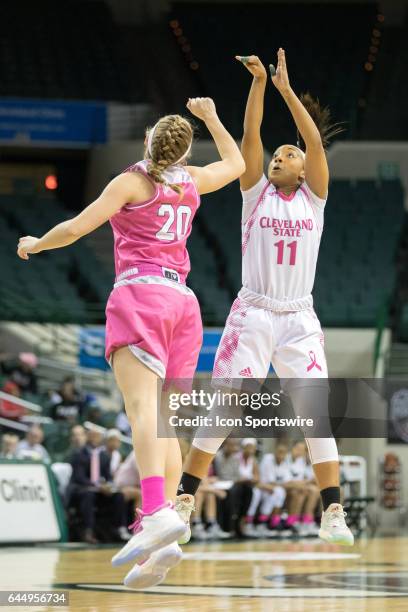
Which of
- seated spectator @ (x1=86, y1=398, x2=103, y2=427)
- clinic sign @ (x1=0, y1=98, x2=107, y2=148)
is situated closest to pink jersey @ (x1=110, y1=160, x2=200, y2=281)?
seated spectator @ (x1=86, y1=398, x2=103, y2=427)

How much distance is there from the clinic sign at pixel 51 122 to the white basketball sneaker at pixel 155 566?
850 inches

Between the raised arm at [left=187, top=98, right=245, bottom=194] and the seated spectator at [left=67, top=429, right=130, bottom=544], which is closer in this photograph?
the raised arm at [left=187, top=98, right=245, bottom=194]

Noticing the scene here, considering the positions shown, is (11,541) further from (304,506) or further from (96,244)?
(96,244)

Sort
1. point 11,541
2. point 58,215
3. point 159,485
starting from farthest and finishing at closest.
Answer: point 58,215 < point 11,541 < point 159,485

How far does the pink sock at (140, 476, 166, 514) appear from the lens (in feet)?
18.0

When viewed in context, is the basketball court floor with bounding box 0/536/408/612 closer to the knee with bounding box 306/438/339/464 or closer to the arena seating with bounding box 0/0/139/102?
the knee with bounding box 306/438/339/464

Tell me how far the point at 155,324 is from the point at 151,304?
0.10m

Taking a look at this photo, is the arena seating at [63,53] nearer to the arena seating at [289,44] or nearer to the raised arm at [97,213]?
the arena seating at [289,44]

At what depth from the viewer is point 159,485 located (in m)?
5.52

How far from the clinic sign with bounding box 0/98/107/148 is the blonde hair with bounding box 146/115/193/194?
20.8m

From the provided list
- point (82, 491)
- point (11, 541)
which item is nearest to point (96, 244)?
point (82, 491)

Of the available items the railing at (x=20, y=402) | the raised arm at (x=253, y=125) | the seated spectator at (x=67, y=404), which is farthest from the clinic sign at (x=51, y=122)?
the raised arm at (x=253, y=125)

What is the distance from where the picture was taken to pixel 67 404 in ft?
58.0

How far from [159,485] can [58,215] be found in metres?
18.9
